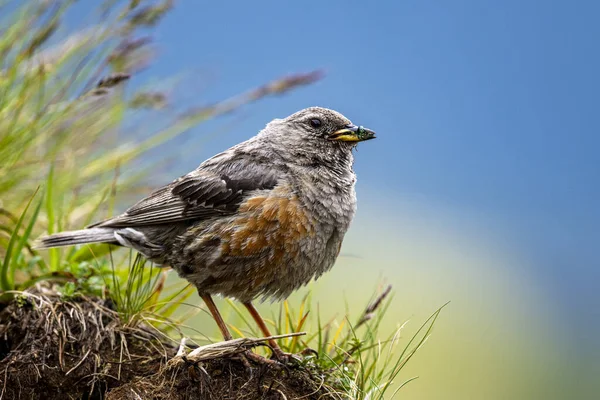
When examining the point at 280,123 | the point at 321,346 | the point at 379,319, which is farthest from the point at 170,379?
the point at 280,123

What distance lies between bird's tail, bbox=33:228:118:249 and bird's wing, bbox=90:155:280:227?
0.09 meters

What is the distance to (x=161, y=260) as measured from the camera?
18.5 ft

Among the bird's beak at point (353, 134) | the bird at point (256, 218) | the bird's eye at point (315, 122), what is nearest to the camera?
the bird at point (256, 218)

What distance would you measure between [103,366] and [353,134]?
2.36m

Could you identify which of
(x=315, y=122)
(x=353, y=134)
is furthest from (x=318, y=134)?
(x=353, y=134)

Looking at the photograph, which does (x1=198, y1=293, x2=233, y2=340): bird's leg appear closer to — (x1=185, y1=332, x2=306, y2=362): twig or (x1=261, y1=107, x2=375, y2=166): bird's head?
(x1=185, y1=332, x2=306, y2=362): twig

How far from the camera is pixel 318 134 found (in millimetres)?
5871

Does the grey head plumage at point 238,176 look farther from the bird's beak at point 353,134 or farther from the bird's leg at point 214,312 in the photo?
the bird's leg at point 214,312

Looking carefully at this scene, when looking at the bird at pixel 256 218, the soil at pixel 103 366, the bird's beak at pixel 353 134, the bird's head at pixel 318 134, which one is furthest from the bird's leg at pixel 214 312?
the bird's beak at pixel 353 134

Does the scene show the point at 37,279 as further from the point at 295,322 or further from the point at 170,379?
the point at 295,322

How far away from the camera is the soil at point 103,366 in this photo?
4727 millimetres

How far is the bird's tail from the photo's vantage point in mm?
5484

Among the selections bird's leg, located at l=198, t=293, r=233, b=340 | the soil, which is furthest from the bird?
the soil

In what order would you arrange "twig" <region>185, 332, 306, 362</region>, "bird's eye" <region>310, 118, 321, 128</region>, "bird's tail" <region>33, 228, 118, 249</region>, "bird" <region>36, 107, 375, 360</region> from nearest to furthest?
"twig" <region>185, 332, 306, 362</region> < "bird" <region>36, 107, 375, 360</region> < "bird's tail" <region>33, 228, 118, 249</region> < "bird's eye" <region>310, 118, 321, 128</region>
